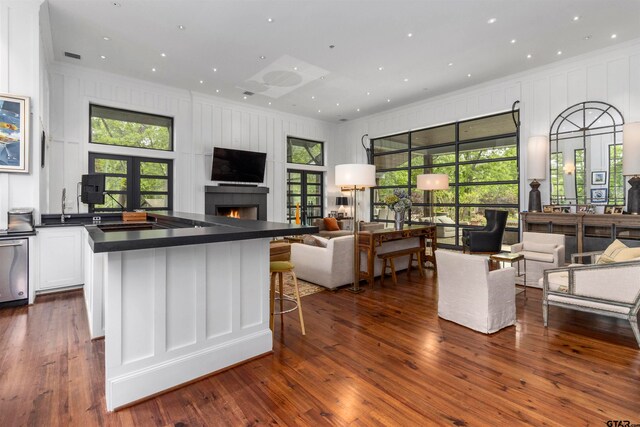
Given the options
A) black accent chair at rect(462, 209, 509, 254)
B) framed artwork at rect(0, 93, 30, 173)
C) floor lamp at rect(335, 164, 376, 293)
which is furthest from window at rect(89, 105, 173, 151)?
black accent chair at rect(462, 209, 509, 254)

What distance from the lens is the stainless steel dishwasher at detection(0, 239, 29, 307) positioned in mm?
3791

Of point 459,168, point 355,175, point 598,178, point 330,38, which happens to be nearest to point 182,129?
point 330,38

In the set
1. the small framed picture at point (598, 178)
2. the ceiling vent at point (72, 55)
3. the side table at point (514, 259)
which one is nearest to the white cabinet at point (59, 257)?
the ceiling vent at point (72, 55)

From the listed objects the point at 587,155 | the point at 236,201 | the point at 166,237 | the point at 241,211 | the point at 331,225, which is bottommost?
the point at 331,225

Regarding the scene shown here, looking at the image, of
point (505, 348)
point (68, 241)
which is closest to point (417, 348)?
point (505, 348)

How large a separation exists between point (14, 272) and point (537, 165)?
8.28m

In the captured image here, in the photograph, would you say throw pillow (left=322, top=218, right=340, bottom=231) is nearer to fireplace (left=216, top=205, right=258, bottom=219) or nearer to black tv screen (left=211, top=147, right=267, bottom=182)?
fireplace (left=216, top=205, right=258, bottom=219)

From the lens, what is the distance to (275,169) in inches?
366

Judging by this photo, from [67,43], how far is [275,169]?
5147mm

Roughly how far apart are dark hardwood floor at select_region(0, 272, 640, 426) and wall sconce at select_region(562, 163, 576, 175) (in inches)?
137

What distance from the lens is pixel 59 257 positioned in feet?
14.4

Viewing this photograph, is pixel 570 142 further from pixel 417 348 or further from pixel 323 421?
pixel 323 421

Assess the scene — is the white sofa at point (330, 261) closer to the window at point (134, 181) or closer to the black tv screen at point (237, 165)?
the black tv screen at point (237, 165)

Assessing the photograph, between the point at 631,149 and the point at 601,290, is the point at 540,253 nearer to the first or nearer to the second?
the point at 601,290
